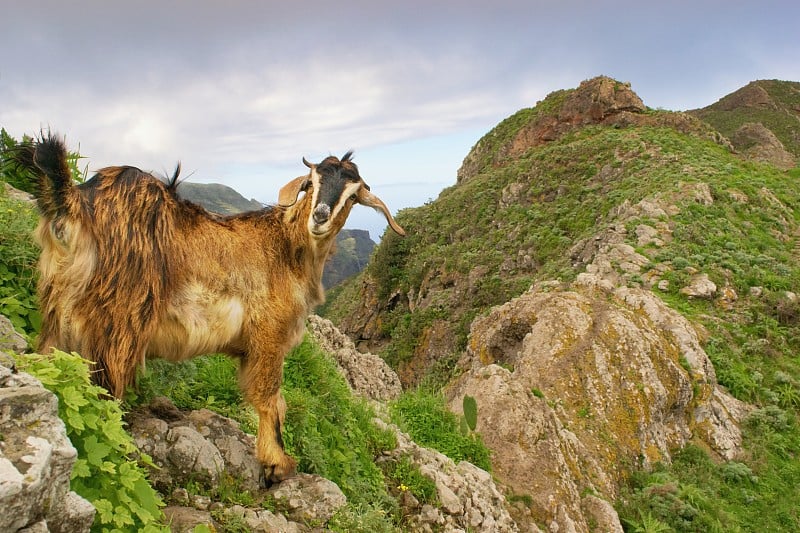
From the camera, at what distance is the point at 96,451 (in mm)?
2570

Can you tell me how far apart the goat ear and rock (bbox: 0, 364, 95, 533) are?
254 cm

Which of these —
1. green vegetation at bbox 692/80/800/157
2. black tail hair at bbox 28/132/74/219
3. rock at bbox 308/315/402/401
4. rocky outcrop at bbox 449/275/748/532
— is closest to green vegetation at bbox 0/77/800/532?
rocky outcrop at bbox 449/275/748/532

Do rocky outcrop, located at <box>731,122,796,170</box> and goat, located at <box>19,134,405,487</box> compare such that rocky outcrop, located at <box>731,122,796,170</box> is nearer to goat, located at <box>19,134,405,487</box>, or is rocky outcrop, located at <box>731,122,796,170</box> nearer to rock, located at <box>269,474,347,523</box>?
goat, located at <box>19,134,405,487</box>

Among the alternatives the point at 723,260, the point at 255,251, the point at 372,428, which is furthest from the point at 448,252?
the point at 255,251

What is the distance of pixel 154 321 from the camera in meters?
3.63

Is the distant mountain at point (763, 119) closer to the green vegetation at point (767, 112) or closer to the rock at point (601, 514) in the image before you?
the green vegetation at point (767, 112)

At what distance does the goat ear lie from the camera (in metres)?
4.61

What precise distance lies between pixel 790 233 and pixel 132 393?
1034 inches

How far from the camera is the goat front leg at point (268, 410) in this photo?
4.18m

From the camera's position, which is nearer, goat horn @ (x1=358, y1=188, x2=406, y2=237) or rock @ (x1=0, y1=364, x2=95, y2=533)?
rock @ (x1=0, y1=364, x2=95, y2=533)

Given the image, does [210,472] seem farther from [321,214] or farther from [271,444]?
[321,214]

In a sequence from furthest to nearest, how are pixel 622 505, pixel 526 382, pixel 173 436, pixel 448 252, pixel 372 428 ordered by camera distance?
pixel 448 252 < pixel 526 382 < pixel 622 505 < pixel 372 428 < pixel 173 436

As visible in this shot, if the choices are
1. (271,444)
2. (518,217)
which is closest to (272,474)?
(271,444)

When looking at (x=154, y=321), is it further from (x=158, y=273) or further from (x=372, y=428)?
(x=372, y=428)
